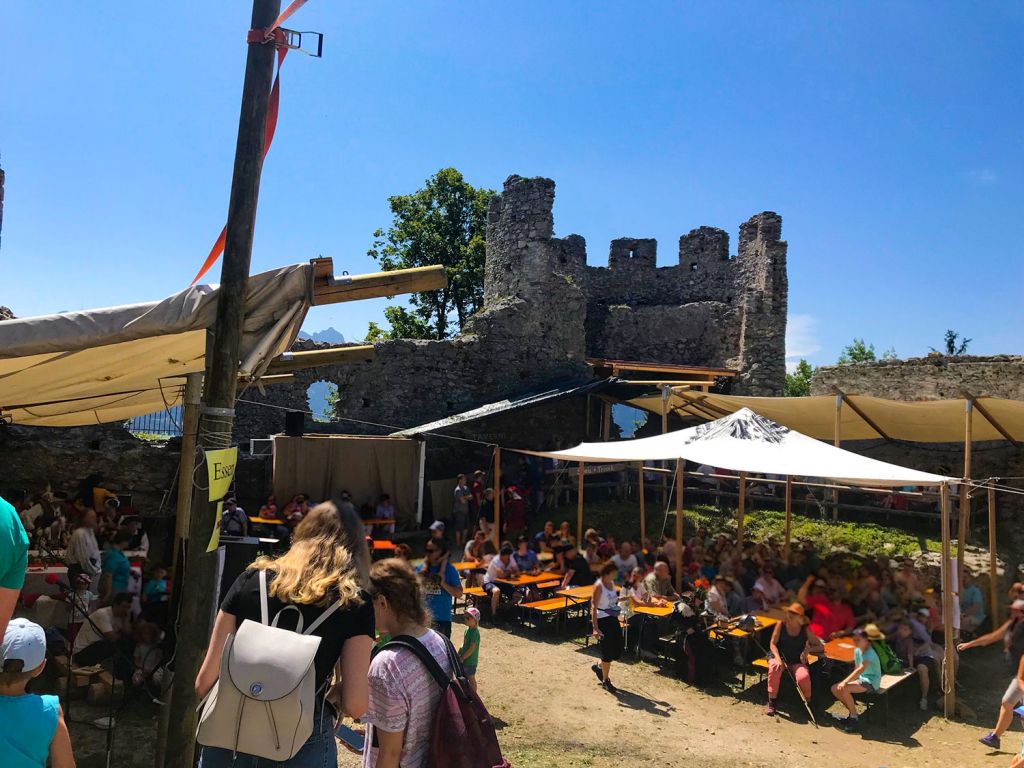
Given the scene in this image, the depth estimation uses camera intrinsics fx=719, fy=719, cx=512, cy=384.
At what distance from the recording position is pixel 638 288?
2130 cm

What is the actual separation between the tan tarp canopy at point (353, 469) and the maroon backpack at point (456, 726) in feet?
34.0

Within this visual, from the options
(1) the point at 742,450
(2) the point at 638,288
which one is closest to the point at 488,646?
(1) the point at 742,450

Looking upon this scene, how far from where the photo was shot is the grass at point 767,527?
34.4ft

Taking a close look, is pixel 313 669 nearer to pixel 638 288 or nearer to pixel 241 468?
pixel 241 468

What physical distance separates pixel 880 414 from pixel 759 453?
13.3ft

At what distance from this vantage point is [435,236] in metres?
27.6

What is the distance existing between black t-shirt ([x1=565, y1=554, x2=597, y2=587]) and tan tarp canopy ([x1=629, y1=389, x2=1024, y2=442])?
11.5ft

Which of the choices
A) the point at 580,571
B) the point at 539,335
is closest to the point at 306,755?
the point at 580,571

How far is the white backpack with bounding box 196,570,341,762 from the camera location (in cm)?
208

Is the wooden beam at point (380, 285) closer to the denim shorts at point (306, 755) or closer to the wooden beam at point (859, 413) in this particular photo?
the denim shorts at point (306, 755)

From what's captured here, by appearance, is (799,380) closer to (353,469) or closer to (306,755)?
(353,469)

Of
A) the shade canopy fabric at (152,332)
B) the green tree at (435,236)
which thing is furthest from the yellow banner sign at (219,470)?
the green tree at (435,236)

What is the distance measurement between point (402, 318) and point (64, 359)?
24.8m

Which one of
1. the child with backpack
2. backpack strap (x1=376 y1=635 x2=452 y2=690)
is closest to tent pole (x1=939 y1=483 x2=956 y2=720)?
the child with backpack
